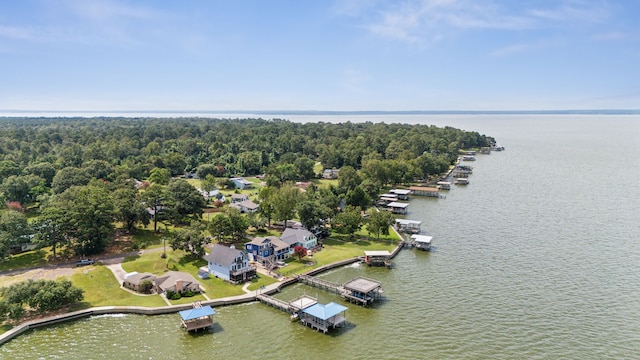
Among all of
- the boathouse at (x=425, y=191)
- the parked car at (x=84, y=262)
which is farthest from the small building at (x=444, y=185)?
the parked car at (x=84, y=262)

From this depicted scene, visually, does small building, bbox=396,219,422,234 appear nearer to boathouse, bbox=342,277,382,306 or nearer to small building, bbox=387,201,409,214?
small building, bbox=387,201,409,214

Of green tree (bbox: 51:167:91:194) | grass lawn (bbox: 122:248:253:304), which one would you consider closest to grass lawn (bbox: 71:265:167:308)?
grass lawn (bbox: 122:248:253:304)

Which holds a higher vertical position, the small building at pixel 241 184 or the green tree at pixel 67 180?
the green tree at pixel 67 180

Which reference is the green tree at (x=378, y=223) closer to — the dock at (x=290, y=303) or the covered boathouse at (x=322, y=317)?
the dock at (x=290, y=303)

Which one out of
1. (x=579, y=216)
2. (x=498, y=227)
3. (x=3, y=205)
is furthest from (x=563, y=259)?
(x=3, y=205)

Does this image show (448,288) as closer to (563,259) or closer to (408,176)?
(563,259)

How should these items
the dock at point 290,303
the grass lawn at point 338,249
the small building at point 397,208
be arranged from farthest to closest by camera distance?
1. the small building at point 397,208
2. the grass lawn at point 338,249
3. the dock at point 290,303

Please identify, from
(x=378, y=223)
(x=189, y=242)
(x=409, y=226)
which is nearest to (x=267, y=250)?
(x=189, y=242)
